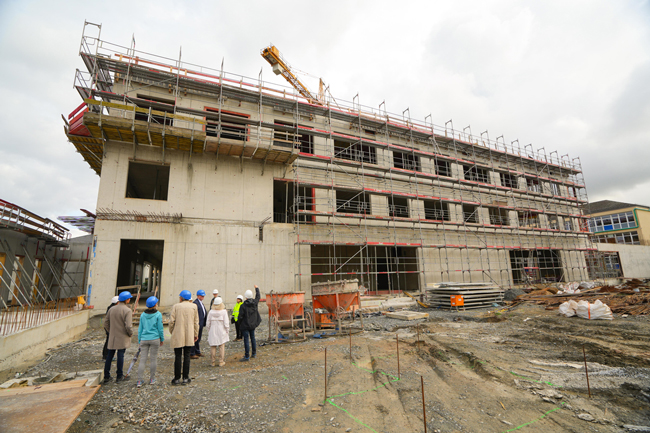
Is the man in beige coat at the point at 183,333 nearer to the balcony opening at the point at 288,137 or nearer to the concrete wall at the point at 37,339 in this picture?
the concrete wall at the point at 37,339

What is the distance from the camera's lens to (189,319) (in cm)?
548

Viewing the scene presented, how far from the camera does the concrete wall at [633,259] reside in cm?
2888

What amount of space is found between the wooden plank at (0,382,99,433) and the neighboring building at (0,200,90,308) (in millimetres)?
7584

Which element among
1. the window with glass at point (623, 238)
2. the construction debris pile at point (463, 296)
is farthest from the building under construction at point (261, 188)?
the window with glass at point (623, 238)

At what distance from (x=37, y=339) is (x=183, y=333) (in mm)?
5036

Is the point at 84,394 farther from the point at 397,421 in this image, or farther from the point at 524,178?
the point at 524,178

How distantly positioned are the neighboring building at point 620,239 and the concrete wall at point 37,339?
35.4 m

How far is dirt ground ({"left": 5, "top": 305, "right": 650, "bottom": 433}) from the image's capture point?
3957 millimetres

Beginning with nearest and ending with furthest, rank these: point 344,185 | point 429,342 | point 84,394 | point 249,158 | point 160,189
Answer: point 84,394
point 429,342
point 249,158
point 344,185
point 160,189

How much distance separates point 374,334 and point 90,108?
15715 millimetres

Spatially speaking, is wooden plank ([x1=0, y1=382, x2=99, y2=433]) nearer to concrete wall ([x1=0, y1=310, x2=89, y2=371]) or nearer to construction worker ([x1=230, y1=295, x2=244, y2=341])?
concrete wall ([x1=0, y1=310, x2=89, y2=371])

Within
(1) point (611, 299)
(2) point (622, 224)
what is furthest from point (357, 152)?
(2) point (622, 224)

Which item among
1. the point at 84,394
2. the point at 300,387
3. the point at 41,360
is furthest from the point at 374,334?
the point at 41,360

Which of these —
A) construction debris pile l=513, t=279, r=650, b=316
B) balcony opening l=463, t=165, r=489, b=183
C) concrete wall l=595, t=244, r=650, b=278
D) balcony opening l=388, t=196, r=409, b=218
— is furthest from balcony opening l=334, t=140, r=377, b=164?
concrete wall l=595, t=244, r=650, b=278
